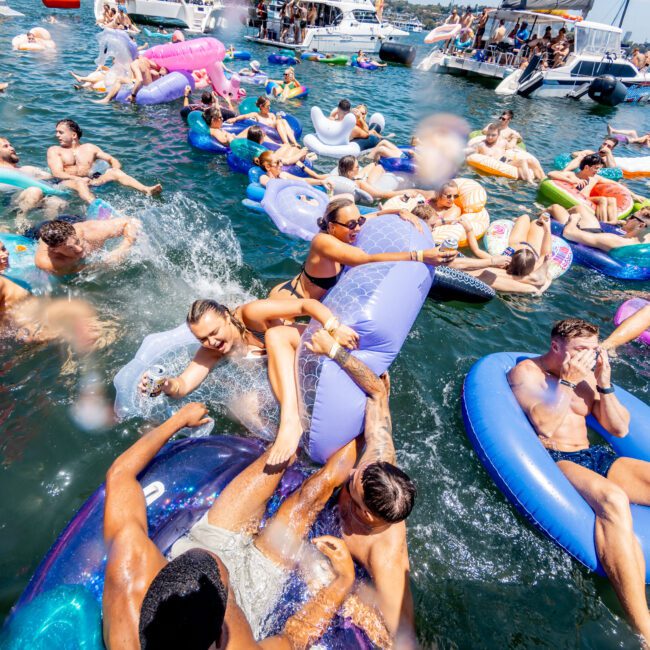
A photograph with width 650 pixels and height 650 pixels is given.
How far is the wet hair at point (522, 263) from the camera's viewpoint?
5828 millimetres

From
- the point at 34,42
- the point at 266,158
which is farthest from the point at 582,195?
the point at 34,42

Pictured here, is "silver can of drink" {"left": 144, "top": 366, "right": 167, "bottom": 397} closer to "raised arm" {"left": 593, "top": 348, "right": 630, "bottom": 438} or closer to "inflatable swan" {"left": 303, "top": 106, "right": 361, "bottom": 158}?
"raised arm" {"left": 593, "top": 348, "right": 630, "bottom": 438}

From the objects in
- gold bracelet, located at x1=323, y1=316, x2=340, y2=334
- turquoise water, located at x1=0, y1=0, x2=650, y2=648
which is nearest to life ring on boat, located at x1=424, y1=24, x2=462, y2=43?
turquoise water, located at x1=0, y1=0, x2=650, y2=648

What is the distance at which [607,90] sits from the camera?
19812 mm

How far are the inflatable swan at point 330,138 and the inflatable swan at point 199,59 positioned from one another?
4971 millimetres

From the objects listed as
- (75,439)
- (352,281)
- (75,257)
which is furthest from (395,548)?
(75,257)

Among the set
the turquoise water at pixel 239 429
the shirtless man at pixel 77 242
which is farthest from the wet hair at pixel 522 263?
the shirtless man at pixel 77 242

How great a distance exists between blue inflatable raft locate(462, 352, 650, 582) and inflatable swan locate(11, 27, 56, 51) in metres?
19.6

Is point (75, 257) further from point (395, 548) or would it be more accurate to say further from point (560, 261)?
point (560, 261)

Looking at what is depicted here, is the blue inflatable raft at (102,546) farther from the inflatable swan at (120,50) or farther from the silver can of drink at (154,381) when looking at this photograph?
the inflatable swan at (120,50)

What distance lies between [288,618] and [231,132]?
9403mm

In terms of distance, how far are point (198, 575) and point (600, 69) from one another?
92.4 ft

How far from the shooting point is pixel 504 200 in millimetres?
8969

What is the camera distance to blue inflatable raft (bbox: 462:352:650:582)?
9.49 ft
